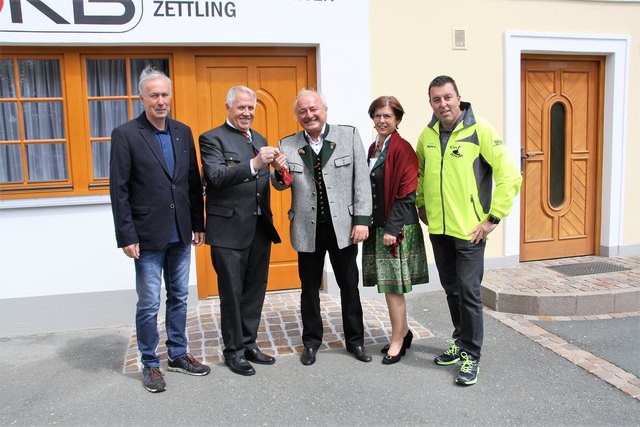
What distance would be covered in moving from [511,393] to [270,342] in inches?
75.1

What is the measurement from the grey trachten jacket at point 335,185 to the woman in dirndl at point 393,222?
0.41ft

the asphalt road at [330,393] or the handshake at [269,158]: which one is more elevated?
the handshake at [269,158]

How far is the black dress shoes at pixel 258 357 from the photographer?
13.1ft

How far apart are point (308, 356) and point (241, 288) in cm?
73

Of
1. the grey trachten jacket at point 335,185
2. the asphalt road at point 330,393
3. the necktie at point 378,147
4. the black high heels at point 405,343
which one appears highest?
the necktie at point 378,147

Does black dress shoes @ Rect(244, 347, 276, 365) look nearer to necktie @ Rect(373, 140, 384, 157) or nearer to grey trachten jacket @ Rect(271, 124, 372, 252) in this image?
grey trachten jacket @ Rect(271, 124, 372, 252)

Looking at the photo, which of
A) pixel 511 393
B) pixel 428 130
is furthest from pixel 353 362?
pixel 428 130

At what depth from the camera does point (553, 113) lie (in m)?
6.39

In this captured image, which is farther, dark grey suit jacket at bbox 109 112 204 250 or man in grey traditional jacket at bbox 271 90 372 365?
man in grey traditional jacket at bbox 271 90 372 365

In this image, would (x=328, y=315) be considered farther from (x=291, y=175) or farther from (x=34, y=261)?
(x=34, y=261)

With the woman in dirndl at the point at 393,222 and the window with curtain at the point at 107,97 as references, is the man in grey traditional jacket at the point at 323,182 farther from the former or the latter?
the window with curtain at the point at 107,97

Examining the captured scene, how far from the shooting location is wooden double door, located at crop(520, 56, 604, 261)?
629 cm

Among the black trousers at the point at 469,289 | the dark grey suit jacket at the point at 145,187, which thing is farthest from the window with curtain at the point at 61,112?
the black trousers at the point at 469,289

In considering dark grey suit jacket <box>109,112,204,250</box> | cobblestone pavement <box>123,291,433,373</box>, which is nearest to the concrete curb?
cobblestone pavement <box>123,291,433,373</box>
